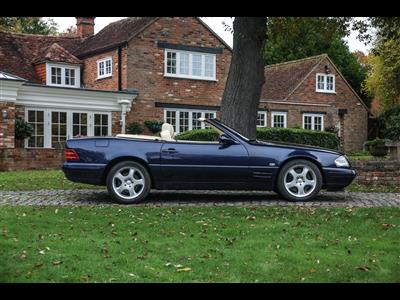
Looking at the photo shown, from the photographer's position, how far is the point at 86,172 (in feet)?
33.2

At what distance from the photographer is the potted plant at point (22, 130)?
71.3ft

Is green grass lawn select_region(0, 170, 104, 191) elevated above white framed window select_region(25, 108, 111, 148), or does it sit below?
below

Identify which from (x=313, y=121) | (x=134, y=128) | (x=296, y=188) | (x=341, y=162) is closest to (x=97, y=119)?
(x=134, y=128)

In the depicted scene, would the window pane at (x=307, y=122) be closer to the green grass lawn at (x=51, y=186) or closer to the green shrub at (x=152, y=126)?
the green shrub at (x=152, y=126)

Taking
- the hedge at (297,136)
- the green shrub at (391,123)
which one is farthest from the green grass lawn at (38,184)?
the green shrub at (391,123)

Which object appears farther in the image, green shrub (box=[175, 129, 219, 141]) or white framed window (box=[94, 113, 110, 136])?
white framed window (box=[94, 113, 110, 136])

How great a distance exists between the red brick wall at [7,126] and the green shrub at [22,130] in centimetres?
38

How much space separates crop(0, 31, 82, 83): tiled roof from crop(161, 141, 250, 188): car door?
18.0 m

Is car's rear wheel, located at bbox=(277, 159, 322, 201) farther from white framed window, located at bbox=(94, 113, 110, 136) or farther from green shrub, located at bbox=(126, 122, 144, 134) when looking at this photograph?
green shrub, located at bbox=(126, 122, 144, 134)

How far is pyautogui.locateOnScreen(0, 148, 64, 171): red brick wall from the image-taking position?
758 inches

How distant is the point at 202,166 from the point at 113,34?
20515mm

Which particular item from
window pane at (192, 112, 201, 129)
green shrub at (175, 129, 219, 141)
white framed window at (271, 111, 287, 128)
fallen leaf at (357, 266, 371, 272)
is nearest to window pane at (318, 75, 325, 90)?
white framed window at (271, 111, 287, 128)

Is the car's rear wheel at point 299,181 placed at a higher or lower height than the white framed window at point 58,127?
lower

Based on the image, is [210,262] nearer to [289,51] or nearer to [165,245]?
[165,245]
